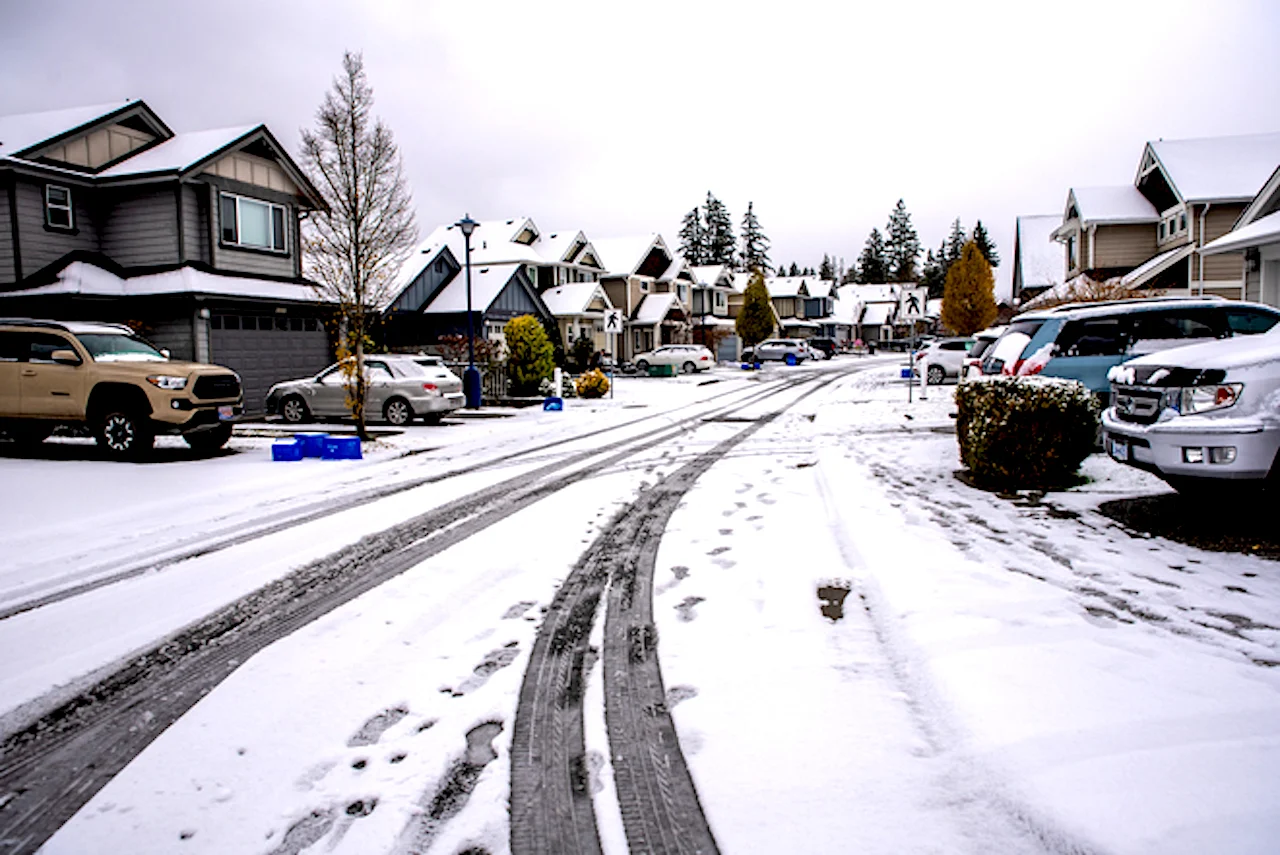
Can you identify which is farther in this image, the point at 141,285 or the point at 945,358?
the point at 945,358

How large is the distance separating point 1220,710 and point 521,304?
116ft

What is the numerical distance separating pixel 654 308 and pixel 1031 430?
44821 mm

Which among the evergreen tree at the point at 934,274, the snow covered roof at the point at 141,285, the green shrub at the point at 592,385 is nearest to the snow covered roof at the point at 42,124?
the snow covered roof at the point at 141,285

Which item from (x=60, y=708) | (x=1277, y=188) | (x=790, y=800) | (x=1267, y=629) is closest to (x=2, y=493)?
(x=60, y=708)

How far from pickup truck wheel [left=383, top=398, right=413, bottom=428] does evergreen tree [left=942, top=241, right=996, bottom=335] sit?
3081 cm

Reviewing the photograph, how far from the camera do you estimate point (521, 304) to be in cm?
3697

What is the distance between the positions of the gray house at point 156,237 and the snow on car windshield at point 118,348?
5667mm

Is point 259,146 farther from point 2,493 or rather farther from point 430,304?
point 2,493

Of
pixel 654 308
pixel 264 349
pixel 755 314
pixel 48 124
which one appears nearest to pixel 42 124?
pixel 48 124

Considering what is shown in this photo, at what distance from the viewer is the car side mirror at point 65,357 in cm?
1138

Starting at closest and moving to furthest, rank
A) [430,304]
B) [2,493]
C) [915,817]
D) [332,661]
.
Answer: [915,817]
[332,661]
[2,493]
[430,304]

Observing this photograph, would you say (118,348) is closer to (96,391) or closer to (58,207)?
(96,391)

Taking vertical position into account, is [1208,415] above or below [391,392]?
below

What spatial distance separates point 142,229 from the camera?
1964 centimetres
